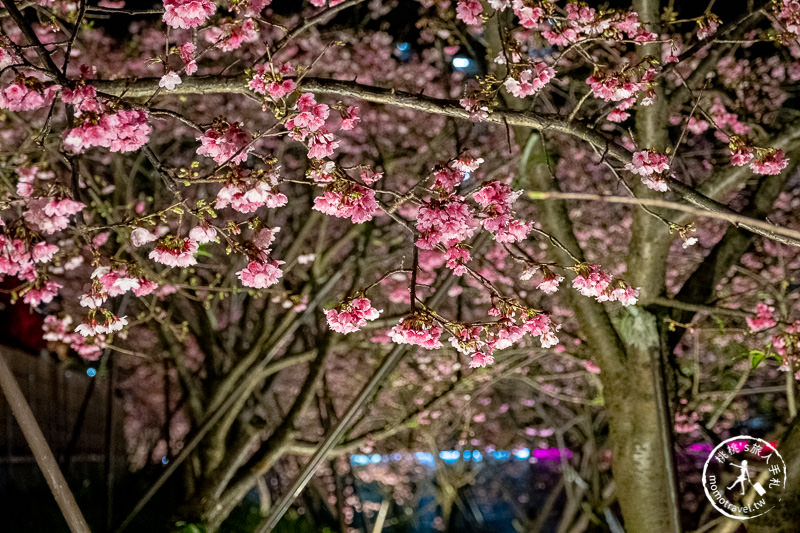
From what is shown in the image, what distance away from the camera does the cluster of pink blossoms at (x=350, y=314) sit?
3750 mm

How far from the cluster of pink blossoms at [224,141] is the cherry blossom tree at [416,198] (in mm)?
12

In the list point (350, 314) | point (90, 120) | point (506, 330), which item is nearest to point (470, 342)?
point (506, 330)

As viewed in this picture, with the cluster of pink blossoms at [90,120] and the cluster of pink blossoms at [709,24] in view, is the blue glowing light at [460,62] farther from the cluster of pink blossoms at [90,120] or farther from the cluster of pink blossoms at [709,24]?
the cluster of pink blossoms at [90,120]

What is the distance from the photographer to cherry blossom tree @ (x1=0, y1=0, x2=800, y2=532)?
11.9 feet

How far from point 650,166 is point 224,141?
8.26 feet

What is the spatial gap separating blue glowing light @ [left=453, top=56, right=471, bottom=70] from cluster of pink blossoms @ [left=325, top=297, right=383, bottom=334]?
24.7ft

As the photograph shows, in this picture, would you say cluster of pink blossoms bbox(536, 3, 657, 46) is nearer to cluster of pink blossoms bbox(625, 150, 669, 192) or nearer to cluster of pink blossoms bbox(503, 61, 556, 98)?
cluster of pink blossoms bbox(503, 61, 556, 98)

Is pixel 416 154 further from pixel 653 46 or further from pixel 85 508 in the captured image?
pixel 85 508

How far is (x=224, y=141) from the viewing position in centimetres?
362

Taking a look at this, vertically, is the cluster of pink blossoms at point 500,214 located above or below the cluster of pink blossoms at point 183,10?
below

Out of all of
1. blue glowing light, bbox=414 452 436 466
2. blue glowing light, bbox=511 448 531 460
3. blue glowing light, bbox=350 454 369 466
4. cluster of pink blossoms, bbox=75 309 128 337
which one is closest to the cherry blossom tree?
cluster of pink blossoms, bbox=75 309 128 337

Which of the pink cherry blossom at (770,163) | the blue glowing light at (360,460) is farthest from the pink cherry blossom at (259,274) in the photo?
the blue glowing light at (360,460)

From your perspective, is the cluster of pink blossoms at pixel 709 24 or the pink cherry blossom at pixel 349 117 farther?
the cluster of pink blossoms at pixel 709 24

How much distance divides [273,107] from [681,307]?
3476 millimetres
